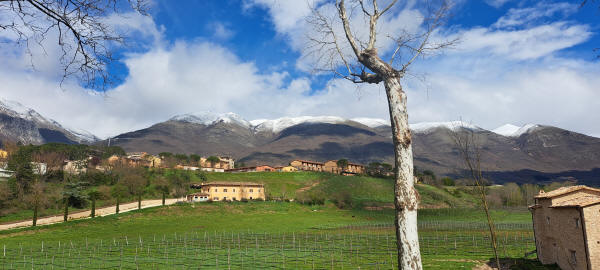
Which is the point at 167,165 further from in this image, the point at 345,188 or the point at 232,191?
the point at 345,188

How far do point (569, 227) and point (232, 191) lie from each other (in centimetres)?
7966

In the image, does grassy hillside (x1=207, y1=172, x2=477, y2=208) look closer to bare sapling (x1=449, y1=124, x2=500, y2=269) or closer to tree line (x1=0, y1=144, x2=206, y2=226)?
tree line (x1=0, y1=144, x2=206, y2=226)

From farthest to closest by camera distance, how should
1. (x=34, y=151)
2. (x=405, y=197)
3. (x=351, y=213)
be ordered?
(x=34, y=151), (x=351, y=213), (x=405, y=197)

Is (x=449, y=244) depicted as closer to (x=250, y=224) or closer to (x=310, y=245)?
(x=310, y=245)

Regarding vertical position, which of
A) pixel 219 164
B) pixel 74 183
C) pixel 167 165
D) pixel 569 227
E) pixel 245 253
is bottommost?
pixel 245 253

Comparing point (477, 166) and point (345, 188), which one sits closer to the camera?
point (477, 166)

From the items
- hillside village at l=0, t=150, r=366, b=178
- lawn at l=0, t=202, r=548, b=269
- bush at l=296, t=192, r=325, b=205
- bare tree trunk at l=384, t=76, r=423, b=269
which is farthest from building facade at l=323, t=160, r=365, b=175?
bare tree trunk at l=384, t=76, r=423, b=269

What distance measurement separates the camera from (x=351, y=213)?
83562 mm

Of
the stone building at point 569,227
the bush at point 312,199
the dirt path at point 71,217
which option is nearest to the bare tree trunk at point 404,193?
the stone building at point 569,227

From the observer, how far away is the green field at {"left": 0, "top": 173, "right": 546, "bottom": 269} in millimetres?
29750

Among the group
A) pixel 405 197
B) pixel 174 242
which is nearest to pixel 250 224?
pixel 174 242

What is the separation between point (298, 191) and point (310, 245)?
66.8 metres

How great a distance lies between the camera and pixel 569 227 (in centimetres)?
2055

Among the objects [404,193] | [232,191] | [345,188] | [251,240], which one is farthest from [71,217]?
[345,188]
